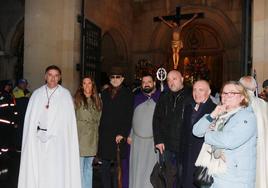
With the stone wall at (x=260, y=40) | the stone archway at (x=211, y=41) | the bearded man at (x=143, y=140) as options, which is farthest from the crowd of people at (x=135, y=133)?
the stone archway at (x=211, y=41)

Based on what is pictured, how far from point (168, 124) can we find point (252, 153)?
1757 millimetres

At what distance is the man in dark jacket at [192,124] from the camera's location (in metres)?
4.44

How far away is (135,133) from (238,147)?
2.47 metres

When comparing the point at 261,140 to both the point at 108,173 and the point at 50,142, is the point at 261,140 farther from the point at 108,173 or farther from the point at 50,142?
the point at 50,142

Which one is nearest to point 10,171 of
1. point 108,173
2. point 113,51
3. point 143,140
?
point 108,173

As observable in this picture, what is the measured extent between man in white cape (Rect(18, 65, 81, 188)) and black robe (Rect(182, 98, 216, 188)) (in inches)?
55.5

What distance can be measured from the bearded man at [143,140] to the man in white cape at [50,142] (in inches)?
33.4

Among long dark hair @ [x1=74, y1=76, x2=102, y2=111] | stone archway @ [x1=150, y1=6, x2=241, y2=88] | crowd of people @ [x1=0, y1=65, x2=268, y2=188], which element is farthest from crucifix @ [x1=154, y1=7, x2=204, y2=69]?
long dark hair @ [x1=74, y1=76, x2=102, y2=111]

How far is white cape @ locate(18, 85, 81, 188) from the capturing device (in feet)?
16.2

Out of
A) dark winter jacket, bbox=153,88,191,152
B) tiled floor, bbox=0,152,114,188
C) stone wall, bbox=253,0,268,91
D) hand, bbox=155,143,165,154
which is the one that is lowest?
tiled floor, bbox=0,152,114,188

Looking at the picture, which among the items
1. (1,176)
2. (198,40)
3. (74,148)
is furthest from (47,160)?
(198,40)

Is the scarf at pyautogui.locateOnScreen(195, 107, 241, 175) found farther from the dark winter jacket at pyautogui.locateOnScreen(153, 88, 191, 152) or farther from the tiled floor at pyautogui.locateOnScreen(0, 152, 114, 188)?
the tiled floor at pyautogui.locateOnScreen(0, 152, 114, 188)

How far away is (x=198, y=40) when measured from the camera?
46.3ft

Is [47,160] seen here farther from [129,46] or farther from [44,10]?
[129,46]
